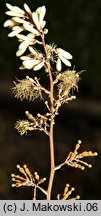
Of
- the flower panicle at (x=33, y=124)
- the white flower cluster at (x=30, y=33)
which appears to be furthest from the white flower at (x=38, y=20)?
the flower panicle at (x=33, y=124)

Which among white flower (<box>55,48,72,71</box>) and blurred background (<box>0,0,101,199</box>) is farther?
blurred background (<box>0,0,101,199</box>)

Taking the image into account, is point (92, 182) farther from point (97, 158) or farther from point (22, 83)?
point (22, 83)

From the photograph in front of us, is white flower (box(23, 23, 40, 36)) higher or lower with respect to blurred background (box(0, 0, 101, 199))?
lower

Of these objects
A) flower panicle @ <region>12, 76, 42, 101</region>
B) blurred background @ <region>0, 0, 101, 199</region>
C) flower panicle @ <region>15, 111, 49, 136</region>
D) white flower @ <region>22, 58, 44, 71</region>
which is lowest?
flower panicle @ <region>15, 111, 49, 136</region>

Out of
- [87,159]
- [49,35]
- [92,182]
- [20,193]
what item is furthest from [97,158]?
[49,35]

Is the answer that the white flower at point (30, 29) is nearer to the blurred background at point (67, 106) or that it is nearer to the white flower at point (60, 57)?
the white flower at point (60, 57)

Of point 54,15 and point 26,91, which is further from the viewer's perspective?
point 54,15

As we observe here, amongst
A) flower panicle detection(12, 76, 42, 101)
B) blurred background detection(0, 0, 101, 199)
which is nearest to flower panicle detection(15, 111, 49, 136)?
flower panicle detection(12, 76, 42, 101)

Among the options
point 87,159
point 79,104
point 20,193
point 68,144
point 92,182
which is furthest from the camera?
point 79,104

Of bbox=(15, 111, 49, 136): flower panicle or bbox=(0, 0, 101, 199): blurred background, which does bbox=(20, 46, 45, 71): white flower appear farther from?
bbox=(0, 0, 101, 199): blurred background
